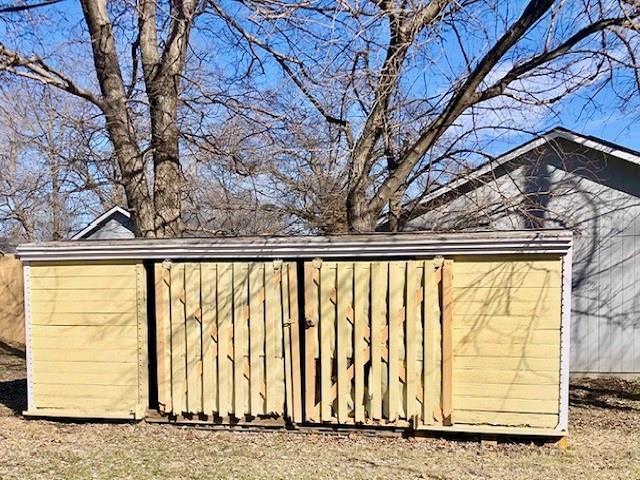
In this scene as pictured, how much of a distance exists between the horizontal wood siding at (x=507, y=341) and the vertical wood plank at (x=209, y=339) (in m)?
2.46

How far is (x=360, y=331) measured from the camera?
6121 millimetres

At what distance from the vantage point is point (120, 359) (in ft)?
21.5

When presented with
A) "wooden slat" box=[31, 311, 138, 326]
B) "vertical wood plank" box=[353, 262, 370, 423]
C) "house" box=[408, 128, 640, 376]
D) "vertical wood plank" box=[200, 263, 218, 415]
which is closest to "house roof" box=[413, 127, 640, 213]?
"house" box=[408, 128, 640, 376]

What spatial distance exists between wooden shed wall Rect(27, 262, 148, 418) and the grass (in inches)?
11.1

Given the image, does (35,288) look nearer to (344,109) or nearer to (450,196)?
(344,109)

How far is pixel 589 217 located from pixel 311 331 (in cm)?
578

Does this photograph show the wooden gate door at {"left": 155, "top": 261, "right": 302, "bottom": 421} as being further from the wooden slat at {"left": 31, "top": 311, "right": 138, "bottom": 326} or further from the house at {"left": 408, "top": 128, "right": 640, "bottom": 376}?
the house at {"left": 408, "top": 128, "right": 640, "bottom": 376}

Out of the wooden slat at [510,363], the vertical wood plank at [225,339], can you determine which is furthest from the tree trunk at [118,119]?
the wooden slat at [510,363]

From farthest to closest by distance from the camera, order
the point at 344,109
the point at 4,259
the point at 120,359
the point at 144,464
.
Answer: the point at 4,259 < the point at 344,109 < the point at 120,359 < the point at 144,464

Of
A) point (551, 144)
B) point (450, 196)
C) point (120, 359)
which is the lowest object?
point (120, 359)

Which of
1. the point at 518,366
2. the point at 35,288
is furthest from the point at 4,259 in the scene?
the point at 518,366

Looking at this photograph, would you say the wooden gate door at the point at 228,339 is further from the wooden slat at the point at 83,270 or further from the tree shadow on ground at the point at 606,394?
the tree shadow on ground at the point at 606,394

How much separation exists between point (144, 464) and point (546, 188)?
7.53 meters

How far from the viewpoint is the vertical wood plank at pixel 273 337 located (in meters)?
6.26
